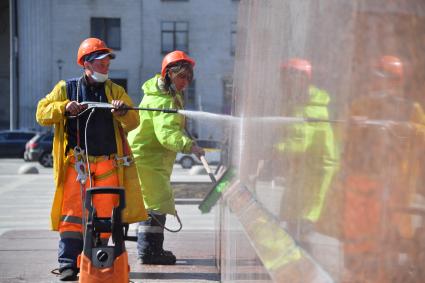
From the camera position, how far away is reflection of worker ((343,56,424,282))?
1.36 metres

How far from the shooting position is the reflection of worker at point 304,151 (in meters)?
1.67

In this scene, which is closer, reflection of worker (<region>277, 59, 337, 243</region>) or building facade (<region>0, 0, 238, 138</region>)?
reflection of worker (<region>277, 59, 337, 243</region>)

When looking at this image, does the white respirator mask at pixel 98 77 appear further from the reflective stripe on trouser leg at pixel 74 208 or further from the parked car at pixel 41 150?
the parked car at pixel 41 150

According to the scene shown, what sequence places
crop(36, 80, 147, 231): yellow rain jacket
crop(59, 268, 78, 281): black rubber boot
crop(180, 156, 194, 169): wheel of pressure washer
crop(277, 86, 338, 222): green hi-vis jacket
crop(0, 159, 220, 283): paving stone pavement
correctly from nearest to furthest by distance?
1. crop(277, 86, 338, 222): green hi-vis jacket
2. crop(36, 80, 147, 231): yellow rain jacket
3. crop(59, 268, 78, 281): black rubber boot
4. crop(0, 159, 220, 283): paving stone pavement
5. crop(180, 156, 194, 169): wheel of pressure washer

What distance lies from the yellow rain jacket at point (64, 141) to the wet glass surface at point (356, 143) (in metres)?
3.25

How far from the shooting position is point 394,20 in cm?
137

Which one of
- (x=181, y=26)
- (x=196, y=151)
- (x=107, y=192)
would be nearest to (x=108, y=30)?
(x=181, y=26)

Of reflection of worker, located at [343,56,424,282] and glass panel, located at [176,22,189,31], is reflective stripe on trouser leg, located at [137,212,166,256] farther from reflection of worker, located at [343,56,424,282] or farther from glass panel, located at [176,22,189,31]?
glass panel, located at [176,22,189,31]

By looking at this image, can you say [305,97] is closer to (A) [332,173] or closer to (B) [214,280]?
(A) [332,173]

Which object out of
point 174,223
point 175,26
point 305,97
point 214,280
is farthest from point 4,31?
point 305,97

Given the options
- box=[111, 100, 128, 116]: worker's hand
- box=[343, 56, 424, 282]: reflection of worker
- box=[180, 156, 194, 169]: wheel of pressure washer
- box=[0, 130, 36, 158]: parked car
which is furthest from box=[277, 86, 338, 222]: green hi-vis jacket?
box=[0, 130, 36, 158]: parked car

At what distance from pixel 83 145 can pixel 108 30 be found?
3868 cm

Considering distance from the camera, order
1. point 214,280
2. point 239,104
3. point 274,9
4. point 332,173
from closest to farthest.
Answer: point 332,173 → point 274,9 → point 239,104 → point 214,280

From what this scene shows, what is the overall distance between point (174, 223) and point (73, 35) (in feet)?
116
